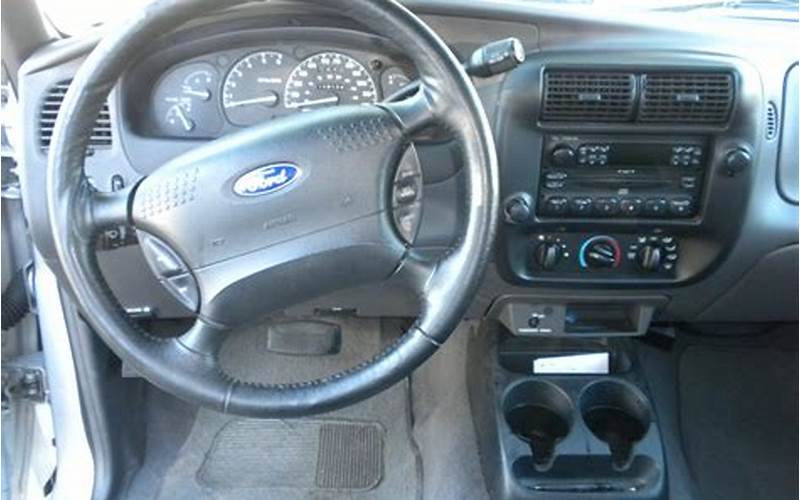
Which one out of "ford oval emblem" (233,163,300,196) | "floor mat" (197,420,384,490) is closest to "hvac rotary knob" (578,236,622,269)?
"ford oval emblem" (233,163,300,196)

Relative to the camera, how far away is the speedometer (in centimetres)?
135

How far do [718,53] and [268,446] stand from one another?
1197mm

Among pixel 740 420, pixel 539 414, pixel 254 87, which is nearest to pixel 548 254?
pixel 539 414

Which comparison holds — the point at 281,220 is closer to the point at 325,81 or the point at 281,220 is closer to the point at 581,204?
the point at 325,81

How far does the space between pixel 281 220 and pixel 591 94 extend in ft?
1.74

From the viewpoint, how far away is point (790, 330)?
1.85 meters

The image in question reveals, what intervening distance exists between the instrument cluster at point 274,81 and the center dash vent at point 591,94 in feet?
0.73

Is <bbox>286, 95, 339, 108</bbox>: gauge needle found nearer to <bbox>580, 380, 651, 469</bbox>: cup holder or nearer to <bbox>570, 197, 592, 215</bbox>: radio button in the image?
<bbox>570, 197, 592, 215</bbox>: radio button

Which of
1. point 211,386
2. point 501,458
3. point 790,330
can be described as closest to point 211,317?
point 211,386

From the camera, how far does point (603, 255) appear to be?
57.3 inches

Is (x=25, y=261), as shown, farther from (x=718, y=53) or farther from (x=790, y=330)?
(x=790, y=330)

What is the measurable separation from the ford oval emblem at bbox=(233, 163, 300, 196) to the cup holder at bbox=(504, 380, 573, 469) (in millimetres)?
809

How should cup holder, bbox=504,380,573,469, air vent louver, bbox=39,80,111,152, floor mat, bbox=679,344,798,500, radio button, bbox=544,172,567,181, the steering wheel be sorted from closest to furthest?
the steering wheel, air vent louver, bbox=39,80,111,152, radio button, bbox=544,172,567,181, cup holder, bbox=504,380,573,469, floor mat, bbox=679,344,798,500

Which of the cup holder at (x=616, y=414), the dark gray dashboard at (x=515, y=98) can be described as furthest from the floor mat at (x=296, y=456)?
the dark gray dashboard at (x=515, y=98)
